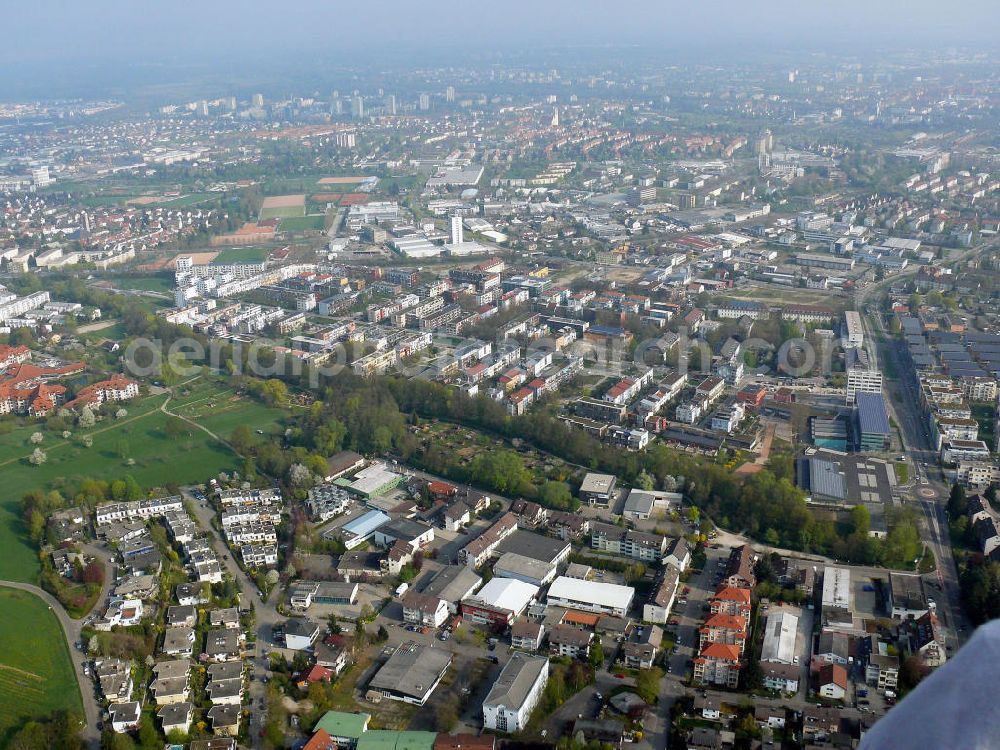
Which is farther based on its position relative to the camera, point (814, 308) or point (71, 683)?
point (814, 308)

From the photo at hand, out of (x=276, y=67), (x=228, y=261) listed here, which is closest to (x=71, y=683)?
(x=228, y=261)

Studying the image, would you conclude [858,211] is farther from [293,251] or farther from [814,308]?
[293,251]

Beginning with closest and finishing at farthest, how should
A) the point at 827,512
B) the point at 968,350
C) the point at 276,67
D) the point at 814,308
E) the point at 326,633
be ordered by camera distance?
the point at 326,633 → the point at 827,512 → the point at 968,350 → the point at 814,308 → the point at 276,67

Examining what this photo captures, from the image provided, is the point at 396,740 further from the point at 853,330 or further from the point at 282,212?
the point at 282,212

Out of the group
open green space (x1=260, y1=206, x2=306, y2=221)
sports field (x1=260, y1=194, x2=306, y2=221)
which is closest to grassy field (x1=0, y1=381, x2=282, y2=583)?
open green space (x1=260, y1=206, x2=306, y2=221)

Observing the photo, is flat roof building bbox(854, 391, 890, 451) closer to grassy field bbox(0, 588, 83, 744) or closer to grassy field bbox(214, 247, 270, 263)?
grassy field bbox(0, 588, 83, 744)
